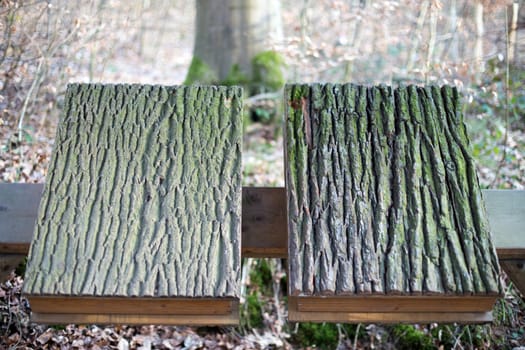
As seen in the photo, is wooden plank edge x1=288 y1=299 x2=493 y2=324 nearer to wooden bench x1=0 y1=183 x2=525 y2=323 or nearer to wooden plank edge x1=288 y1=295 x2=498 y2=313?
wooden plank edge x1=288 y1=295 x2=498 y2=313

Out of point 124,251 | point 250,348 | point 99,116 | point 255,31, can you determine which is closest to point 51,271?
point 124,251

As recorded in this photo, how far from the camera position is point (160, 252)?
1880 millimetres

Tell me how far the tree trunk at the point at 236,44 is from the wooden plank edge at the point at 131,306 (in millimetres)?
4293

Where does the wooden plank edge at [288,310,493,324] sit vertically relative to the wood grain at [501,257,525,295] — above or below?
below

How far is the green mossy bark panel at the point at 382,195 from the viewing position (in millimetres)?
1861

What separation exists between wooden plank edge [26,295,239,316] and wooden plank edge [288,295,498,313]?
0.96 ft

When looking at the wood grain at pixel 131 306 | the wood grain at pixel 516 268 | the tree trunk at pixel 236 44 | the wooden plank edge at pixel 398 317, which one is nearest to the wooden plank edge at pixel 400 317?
the wooden plank edge at pixel 398 317

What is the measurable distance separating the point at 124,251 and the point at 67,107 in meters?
0.75

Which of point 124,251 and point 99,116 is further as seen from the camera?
point 99,116

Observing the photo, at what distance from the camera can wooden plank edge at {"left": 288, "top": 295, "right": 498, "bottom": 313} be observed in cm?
194

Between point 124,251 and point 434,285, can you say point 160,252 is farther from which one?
point 434,285

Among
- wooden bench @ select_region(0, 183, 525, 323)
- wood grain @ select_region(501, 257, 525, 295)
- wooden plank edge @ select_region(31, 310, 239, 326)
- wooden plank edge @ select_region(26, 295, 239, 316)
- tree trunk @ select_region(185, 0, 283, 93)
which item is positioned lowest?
wooden plank edge @ select_region(31, 310, 239, 326)

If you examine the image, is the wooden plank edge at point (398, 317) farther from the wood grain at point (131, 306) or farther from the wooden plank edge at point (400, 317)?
the wood grain at point (131, 306)

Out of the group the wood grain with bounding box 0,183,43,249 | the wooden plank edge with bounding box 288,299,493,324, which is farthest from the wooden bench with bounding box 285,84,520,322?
the wood grain with bounding box 0,183,43,249
